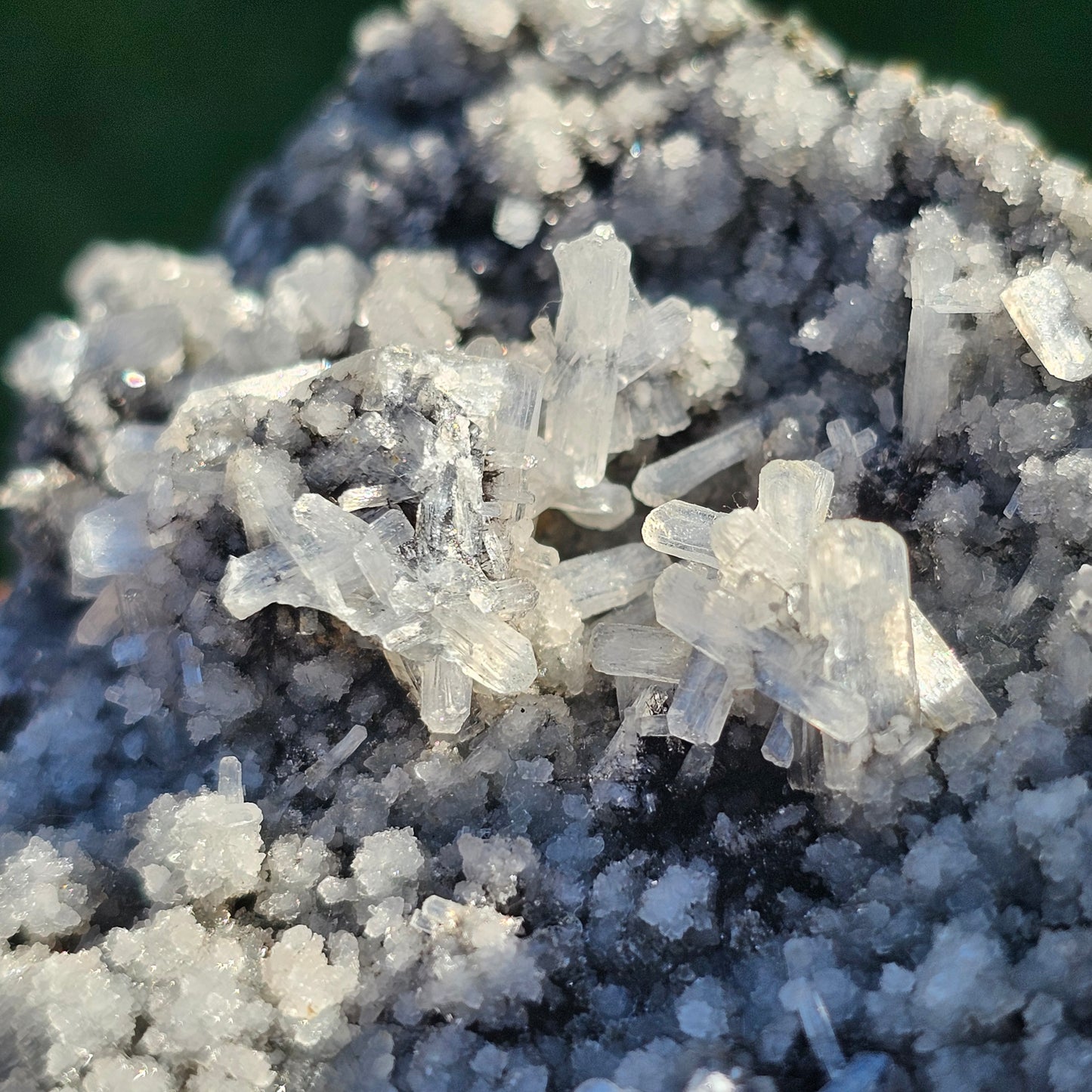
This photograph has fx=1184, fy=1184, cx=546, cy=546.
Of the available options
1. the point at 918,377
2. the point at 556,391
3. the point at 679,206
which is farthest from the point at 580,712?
the point at 679,206

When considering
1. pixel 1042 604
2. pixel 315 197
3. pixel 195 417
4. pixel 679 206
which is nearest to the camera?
pixel 1042 604

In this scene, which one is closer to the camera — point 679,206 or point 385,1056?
point 385,1056

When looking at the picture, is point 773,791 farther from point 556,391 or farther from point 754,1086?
point 556,391

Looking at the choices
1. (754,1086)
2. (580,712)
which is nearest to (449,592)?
(580,712)

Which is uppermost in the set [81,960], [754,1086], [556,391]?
[556,391]

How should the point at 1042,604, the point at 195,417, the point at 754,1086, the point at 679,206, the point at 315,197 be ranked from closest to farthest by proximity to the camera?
the point at 754,1086 < the point at 1042,604 < the point at 195,417 < the point at 679,206 < the point at 315,197

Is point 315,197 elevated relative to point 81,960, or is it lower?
elevated
